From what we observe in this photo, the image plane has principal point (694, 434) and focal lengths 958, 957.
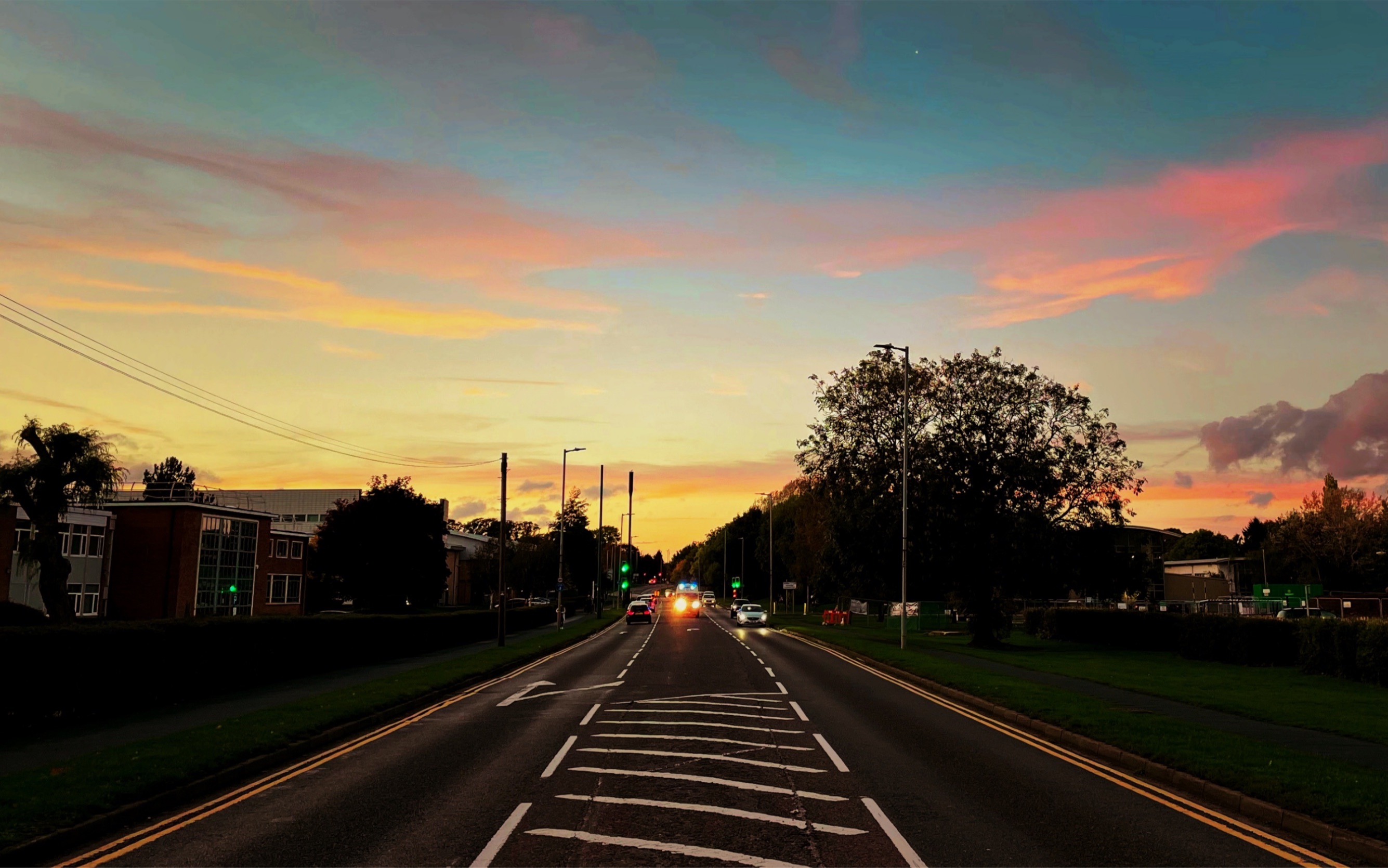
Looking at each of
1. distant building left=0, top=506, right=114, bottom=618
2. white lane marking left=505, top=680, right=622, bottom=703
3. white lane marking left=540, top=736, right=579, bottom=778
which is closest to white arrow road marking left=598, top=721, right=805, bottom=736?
white lane marking left=540, top=736, right=579, bottom=778

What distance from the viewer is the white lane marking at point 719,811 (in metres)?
9.18

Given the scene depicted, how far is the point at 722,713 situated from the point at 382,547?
6025cm

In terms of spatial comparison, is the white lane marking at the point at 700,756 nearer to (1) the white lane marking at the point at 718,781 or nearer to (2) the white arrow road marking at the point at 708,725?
(1) the white lane marking at the point at 718,781

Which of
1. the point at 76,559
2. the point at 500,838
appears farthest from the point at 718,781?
the point at 76,559

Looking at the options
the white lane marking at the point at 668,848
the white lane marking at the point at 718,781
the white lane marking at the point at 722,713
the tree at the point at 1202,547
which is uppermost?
the tree at the point at 1202,547

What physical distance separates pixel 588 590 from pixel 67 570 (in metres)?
109

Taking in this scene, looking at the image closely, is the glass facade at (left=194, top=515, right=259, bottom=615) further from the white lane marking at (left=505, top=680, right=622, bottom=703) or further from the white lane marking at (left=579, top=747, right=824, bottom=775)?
the white lane marking at (left=579, top=747, right=824, bottom=775)

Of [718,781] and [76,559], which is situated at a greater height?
[76,559]

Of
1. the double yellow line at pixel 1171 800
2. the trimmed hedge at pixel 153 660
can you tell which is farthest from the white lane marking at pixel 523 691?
the double yellow line at pixel 1171 800

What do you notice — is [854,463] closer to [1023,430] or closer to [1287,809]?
[1023,430]

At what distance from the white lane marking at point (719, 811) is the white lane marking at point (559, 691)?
10.4 meters

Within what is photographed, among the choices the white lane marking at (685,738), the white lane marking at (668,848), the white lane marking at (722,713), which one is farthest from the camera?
the white lane marking at (722,713)

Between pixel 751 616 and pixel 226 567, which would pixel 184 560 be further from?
pixel 751 616

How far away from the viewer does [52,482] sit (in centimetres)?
3959
